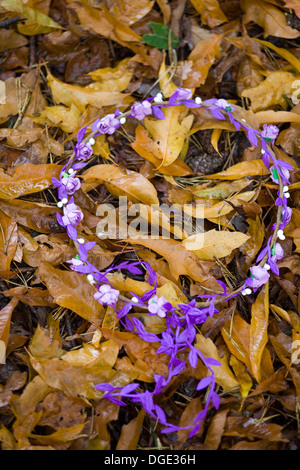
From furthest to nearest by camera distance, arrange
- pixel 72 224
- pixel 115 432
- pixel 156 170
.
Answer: pixel 156 170
pixel 72 224
pixel 115 432

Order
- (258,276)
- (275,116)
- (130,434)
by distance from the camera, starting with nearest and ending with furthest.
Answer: (130,434) → (258,276) → (275,116)

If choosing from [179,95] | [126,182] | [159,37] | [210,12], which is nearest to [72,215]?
[126,182]

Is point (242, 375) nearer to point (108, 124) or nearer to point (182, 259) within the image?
point (182, 259)

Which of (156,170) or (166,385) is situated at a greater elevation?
(156,170)

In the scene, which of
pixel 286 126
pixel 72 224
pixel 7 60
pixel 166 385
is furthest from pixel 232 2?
pixel 166 385

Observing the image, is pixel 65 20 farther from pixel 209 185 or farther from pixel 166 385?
pixel 166 385

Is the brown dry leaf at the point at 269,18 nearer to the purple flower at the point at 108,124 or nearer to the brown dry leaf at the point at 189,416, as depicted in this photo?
the purple flower at the point at 108,124
